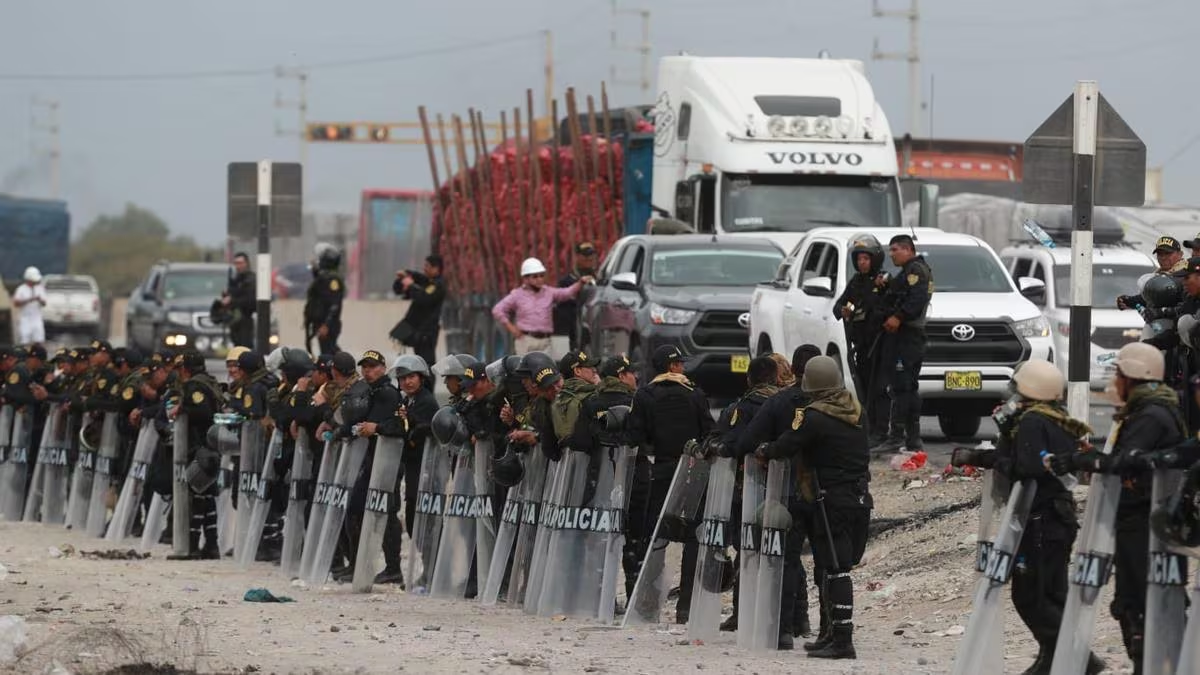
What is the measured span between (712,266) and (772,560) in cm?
997

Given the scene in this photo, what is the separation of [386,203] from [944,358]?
28242mm

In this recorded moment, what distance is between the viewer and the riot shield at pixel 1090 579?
9.40m

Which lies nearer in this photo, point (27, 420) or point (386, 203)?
point (27, 420)

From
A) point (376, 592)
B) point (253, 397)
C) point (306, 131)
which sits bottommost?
point (376, 592)

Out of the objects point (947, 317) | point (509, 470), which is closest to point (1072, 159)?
point (509, 470)

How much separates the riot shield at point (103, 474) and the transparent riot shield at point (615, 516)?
785cm

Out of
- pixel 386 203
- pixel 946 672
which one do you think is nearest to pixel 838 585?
pixel 946 672

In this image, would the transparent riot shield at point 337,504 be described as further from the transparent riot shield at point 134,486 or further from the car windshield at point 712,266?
the car windshield at point 712,266

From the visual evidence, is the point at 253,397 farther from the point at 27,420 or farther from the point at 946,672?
the point at 946,672

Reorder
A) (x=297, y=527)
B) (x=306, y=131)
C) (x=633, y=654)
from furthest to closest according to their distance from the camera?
(x=306, y=131)
(x=297, y=527)
(x=633, y=654)

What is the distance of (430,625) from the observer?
12.7m

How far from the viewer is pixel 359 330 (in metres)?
40.6

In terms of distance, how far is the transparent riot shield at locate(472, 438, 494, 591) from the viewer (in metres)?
14.8

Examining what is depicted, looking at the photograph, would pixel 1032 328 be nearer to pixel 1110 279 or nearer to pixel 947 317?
pixel 947 317
